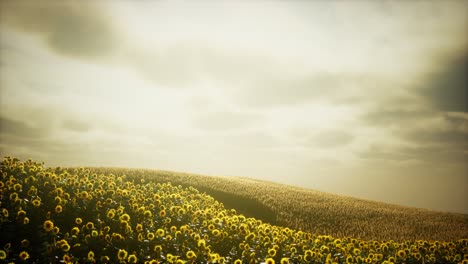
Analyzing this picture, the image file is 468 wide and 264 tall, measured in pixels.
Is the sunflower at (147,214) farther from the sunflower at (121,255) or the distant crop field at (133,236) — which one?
the sunflower at (121,255)

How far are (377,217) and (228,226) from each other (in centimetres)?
1701

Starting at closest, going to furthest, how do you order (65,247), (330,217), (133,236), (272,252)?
(65,247)
(272,252)
(133,236)
(330,217)

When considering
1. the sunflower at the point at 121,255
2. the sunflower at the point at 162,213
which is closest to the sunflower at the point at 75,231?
the sunflower at the point at 121,255

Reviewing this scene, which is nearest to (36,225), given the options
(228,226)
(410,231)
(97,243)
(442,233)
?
(97,243)

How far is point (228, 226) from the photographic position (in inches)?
458

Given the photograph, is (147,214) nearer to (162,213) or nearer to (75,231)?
(162,213)

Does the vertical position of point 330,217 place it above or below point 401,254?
below

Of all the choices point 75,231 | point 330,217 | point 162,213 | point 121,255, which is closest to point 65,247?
point 75,231

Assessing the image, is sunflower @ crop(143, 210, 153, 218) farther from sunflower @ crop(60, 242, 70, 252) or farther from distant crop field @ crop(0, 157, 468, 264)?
sunflower @ crop(60, 242, 70, 252)

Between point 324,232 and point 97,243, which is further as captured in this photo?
point 324,232

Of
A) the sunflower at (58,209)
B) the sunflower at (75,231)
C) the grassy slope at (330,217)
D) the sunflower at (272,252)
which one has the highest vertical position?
the sunflower at (58,209)

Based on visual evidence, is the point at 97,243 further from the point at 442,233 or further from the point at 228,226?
the point at 442,233

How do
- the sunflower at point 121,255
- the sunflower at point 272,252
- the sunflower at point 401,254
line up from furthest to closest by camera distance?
the sunflower at point 401,254 → the sunflower at point 272,252 → the sunflower at point 121,255

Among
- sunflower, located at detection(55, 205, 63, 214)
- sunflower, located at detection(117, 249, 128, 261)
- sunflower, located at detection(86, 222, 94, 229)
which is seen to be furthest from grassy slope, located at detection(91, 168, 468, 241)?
sunflower, located at detection(55, 205, 63, 214)
